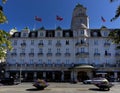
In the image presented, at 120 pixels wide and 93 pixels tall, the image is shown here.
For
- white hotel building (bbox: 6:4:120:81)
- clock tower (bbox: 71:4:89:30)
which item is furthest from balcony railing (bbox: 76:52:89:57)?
clock tower (bbox: 71:4:89:30)

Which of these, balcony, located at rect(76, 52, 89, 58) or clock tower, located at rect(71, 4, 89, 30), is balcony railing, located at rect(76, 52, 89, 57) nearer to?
balcony, located at rect(76, 52, 89, 58)

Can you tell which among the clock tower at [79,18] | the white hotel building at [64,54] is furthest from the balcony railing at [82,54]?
the clock tower at [79,18]

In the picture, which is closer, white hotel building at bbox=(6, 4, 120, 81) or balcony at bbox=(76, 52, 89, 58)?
white hotel building at bbox=(6, 4, 120, 81)

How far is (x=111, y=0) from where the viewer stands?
9758 millimetres

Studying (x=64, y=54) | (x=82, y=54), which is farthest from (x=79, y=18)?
(x=64, y=54)

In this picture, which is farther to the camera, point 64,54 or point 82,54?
point 64,54

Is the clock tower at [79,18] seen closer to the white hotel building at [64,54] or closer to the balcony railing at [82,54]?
the white hotel building at [64,54]

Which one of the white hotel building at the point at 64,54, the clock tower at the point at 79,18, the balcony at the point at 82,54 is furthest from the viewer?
the clock tower at the point at 79,18

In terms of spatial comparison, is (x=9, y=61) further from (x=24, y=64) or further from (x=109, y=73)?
(x=109, y=73)

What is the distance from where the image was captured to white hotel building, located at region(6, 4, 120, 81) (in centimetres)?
7112

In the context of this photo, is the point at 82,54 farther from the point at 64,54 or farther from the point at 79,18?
the point at 79,18

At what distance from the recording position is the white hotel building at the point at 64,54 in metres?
71.1

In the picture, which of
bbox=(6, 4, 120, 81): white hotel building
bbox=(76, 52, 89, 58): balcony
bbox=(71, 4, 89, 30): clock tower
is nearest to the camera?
bbox=(6, 4, 120, 81): white hotel building

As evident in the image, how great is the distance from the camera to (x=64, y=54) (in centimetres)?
7338
